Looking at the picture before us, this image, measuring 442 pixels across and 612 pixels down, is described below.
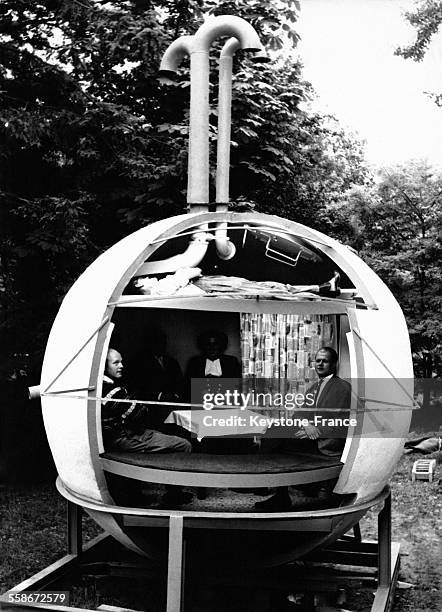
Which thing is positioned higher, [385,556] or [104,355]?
[104,355]

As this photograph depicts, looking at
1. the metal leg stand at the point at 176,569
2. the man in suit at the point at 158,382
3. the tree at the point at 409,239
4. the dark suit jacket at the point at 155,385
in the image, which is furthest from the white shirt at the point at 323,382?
the tree at the point at 409,239

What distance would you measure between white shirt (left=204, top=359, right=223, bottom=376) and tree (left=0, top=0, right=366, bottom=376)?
306 cm

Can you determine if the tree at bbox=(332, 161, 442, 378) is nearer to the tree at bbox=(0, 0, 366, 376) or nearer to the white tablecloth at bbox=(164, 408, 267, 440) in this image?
the tree at bbox=(0, 0, 366, 376)

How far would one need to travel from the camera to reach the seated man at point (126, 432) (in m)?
6.07

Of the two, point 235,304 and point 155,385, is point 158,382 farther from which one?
point 235,304

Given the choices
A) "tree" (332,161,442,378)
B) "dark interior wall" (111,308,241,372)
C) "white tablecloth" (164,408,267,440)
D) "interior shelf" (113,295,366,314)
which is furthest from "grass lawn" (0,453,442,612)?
"interior shelf" (113,295,366,314)

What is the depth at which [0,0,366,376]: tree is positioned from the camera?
10289 mm

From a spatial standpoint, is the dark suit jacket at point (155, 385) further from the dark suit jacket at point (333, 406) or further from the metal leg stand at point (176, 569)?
the metal leg stand at point (176, 569)

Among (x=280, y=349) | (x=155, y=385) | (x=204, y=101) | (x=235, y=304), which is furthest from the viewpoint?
(x=280, y=349)

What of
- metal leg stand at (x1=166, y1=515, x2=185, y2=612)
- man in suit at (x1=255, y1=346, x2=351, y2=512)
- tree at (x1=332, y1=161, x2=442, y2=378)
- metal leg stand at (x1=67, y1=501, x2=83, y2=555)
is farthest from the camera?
tree at (x1=332, y1=161, x2=442, y2=378)

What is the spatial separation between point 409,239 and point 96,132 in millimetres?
6362

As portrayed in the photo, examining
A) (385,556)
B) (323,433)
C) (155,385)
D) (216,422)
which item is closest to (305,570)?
(385,556)

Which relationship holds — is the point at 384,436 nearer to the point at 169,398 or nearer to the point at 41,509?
the point at 169,398

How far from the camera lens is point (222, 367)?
7945 millimetres
